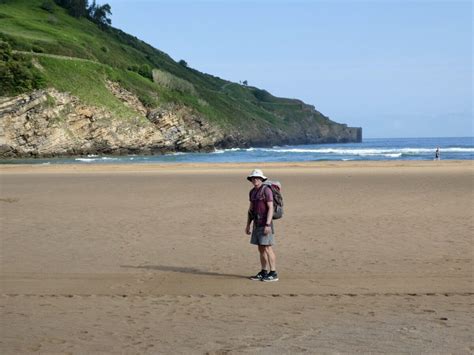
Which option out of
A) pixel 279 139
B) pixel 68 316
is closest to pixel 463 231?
pixel 68 316

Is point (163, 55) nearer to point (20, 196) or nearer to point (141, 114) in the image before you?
point (141, 114)

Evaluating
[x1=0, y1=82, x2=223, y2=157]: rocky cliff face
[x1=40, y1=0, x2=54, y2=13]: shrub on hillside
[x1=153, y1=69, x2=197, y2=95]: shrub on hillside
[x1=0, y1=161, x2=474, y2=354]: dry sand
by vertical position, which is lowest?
[x1=0, y1=161, x2=474, y2=354]: dry sand

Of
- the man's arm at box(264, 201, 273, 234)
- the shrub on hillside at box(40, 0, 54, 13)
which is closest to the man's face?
the man's arm at box(264, 201, 273, 234)

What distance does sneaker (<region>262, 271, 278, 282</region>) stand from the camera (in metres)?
7.87

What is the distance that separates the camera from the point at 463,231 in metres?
11.6

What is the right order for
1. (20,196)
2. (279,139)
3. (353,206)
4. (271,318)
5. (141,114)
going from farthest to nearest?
(279,139) → (141,114) → (20,196) → (353,206) → (271,318)

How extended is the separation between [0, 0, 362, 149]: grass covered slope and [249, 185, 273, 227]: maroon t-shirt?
61723mm

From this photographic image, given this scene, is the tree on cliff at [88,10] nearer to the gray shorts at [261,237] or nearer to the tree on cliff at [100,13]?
the tree on cliff at [100,13]

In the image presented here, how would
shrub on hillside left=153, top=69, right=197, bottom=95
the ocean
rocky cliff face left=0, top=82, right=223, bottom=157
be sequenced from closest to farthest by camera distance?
the ocean, rocky cliff face left=0, top=82, right=223, bottom=157, shrub on hillside left=153, top=69, right=197, bottom=95

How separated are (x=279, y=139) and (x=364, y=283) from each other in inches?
5239

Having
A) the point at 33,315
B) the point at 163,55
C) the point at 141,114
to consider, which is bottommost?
the point at 33,315

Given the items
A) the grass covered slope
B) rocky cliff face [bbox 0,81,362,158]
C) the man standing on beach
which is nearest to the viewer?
the man standing on beach

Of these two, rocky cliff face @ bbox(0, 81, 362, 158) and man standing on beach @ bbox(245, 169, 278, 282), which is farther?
rocky cliff face @ bbox(0, 81, 362, 158)

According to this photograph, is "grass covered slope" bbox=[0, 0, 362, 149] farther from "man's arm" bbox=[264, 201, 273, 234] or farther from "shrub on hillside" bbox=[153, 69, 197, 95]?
"man's arm" bbox=[264, 201, 273, 234]
